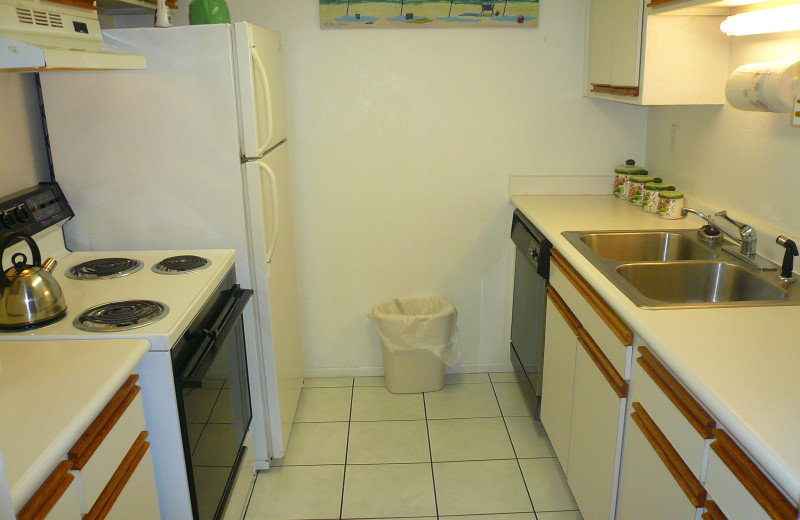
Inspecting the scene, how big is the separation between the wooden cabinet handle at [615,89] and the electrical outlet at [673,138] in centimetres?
36

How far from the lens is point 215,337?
189cm

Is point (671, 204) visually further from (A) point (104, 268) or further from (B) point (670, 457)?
(A) point (104, 268)

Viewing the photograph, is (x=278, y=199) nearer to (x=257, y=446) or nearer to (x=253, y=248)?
(x=253, y=248)

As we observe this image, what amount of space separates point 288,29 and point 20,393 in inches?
82.4

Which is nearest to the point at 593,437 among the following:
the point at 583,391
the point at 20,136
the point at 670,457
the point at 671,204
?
the point at 583,391

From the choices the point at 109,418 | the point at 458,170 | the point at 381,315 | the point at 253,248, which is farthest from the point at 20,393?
the point at 458,170

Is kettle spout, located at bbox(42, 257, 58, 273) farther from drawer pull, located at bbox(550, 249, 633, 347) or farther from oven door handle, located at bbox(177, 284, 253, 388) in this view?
drawer pull, located at bbox(550, 249, 633, 347)

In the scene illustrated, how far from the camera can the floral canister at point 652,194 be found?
2684 millimetres

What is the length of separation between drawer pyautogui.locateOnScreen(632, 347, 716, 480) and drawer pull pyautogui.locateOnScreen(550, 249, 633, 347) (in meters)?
0.07

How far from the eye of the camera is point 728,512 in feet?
4.07

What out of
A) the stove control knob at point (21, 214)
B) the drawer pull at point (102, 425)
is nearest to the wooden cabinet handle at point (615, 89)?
the drawer pull at point (102, 425)

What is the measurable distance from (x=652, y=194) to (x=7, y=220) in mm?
2372

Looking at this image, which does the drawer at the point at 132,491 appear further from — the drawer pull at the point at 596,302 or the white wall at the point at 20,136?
the drawer pull at the point at 596,302

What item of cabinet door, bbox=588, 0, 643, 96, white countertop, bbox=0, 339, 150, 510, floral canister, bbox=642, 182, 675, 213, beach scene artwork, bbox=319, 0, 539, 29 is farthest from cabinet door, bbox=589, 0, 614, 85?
white countertop, bbox=0, 339, 150, 510
